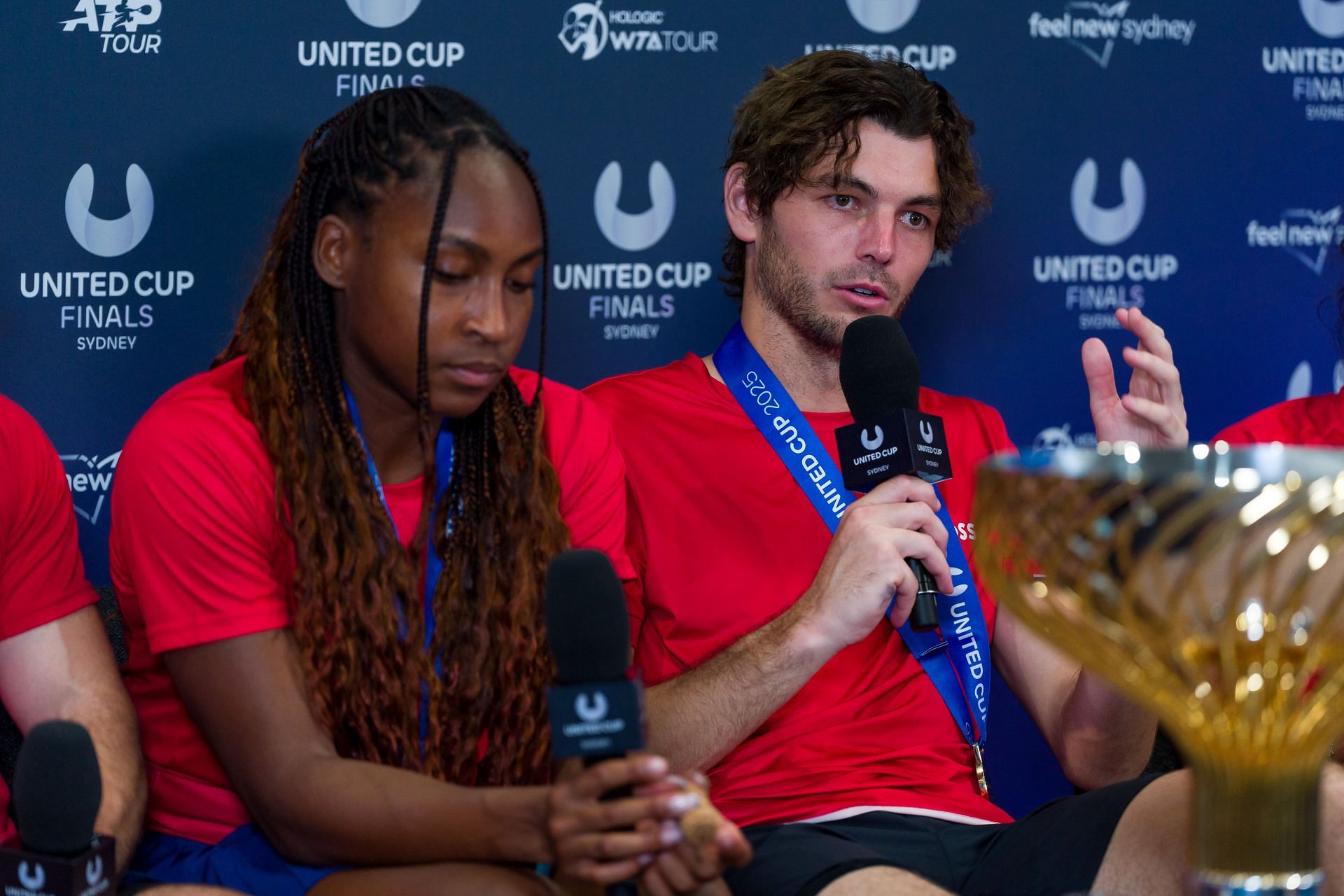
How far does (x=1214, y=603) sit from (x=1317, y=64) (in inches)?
97.2

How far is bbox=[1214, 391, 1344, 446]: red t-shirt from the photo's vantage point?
8.28 feet

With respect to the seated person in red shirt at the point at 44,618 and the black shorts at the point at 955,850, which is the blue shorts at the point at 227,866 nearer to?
the seated person in red shirt at the point at 44,618

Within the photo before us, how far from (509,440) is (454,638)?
11.4 inches

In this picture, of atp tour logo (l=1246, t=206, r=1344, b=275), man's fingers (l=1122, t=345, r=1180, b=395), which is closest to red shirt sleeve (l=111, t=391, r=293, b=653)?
man's fingers (l=1122, t=345, r=1180, b=395)

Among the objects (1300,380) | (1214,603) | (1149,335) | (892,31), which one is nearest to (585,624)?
(1214,603)

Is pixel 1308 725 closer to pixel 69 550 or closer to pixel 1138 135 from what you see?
pixel 69 550

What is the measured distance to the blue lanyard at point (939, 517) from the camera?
2328mm

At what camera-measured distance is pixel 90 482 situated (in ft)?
8.69

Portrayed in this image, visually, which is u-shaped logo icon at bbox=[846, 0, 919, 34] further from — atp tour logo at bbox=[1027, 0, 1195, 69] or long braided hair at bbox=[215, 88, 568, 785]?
long braided hair at bbox=[215, 88, 568, 785]

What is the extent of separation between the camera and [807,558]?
92.4 inches

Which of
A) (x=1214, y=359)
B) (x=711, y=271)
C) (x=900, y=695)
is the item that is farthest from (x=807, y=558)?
(x=1214, y=359)

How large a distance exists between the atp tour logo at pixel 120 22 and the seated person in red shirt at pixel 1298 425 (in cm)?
198

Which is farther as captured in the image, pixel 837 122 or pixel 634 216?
pixel 634 216

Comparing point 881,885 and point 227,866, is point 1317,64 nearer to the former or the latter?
point 881,885
